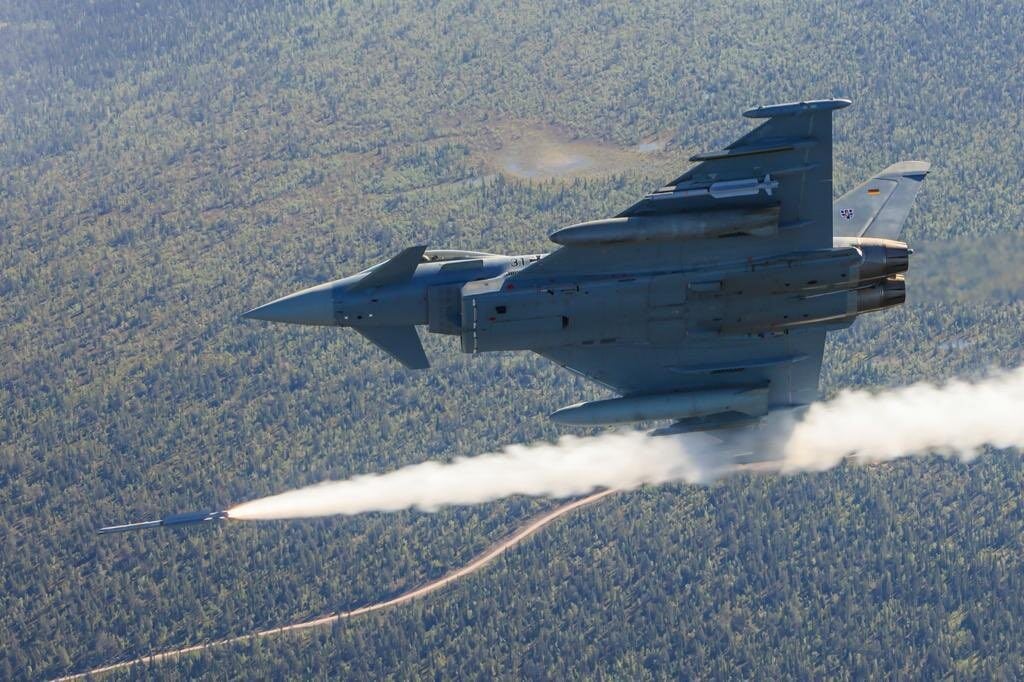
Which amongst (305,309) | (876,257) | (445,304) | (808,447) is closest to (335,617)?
(808,447)

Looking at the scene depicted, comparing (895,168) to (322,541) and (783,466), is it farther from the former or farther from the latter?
(322,541)

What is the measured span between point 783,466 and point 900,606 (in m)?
81.8

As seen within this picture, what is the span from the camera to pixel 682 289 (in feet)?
194

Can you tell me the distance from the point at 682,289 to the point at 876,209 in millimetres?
7888

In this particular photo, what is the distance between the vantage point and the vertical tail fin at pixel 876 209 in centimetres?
6166

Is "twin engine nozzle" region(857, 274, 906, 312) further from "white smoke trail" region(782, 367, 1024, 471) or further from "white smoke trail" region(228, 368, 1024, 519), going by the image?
"white smoke trail" region(782, 367, 1024, 471)

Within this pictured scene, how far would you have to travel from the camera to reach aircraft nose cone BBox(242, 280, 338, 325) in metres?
59.8

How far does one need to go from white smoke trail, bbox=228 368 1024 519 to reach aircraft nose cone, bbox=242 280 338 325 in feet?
50.5

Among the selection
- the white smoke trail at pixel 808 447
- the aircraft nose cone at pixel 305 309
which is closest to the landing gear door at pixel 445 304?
the aircraft nose cone at pixel 305 309

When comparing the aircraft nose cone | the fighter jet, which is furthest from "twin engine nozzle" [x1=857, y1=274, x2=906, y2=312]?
the aircraft nose cone

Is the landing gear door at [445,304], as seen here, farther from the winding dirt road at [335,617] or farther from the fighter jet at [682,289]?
the winding dirt road at [335,617]

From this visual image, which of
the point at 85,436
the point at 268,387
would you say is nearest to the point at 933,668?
the point at 268,387

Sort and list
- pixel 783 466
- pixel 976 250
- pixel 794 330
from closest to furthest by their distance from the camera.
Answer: pixel 794 330 → pixel 783 466 → pixel 976 250

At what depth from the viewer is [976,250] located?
243 feet
